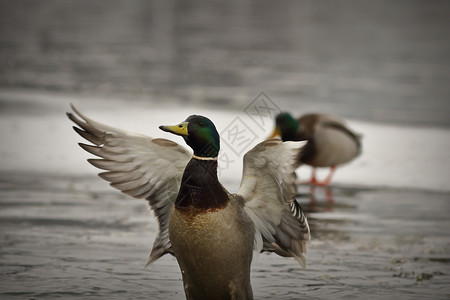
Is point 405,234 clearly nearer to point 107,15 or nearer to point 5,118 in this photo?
point 5,118

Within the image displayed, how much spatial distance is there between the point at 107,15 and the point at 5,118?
1581 cm

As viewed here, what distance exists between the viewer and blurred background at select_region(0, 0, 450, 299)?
624cm

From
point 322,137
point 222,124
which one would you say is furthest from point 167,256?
point 222,124

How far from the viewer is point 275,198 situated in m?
5.34

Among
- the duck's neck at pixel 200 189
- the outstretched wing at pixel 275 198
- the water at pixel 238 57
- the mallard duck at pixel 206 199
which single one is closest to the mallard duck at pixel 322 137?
the water at pixel 238 57

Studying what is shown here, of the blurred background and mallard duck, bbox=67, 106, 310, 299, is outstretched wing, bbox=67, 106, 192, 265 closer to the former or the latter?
mallard duck, bbox=67, 106, 310, 299

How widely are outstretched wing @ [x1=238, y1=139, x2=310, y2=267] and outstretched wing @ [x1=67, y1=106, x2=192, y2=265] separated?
45 cm

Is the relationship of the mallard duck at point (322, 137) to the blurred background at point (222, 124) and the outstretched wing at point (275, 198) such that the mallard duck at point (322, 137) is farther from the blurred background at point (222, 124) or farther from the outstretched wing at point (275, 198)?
the outstretched wing at point (275, 198)

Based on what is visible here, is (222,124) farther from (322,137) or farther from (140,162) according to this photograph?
(140,162)

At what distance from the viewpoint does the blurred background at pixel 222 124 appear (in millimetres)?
6238

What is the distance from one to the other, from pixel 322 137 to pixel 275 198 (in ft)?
14.9

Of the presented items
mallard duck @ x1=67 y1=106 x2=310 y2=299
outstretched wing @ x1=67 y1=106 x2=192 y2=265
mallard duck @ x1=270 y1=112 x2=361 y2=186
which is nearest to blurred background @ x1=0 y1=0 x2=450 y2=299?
mallard duck @ x1=270 y1=112 x2=361 y2=186

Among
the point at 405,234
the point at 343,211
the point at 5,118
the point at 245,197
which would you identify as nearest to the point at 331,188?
the point at 343,211

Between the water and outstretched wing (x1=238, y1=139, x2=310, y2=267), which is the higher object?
the water
